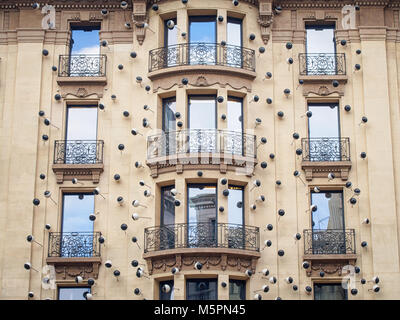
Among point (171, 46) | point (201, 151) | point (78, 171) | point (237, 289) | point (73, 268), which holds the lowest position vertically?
point (237, 289)

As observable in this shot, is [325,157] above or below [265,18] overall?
below

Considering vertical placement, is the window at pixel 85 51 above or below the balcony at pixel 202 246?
above

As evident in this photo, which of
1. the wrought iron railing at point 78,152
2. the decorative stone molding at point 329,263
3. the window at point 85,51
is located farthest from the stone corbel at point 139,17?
the decorative stone molding at point 329,263

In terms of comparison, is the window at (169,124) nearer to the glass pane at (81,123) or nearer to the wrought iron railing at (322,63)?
the glass pane at (81,123)

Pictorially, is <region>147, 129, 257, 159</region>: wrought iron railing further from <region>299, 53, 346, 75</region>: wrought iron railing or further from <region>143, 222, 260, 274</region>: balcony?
<region>299, 53, 346, 75</region>: wrought iron railing

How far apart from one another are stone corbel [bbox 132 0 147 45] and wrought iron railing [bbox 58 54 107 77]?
4.27ft

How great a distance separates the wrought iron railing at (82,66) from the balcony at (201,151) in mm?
2968

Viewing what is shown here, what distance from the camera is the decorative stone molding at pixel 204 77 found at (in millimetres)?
31234

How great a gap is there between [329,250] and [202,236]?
3.84 meters

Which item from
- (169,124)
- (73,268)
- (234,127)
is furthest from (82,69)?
(73,268)

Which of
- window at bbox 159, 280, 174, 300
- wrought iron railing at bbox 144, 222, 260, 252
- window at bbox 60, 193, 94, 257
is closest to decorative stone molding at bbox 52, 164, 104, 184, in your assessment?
window at bbox 60, 193, 94, 257

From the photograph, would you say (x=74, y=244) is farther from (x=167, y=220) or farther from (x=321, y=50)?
(x=321, y=50)

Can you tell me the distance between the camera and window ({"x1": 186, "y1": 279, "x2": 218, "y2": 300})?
1167 inches

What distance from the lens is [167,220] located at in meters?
30.7
